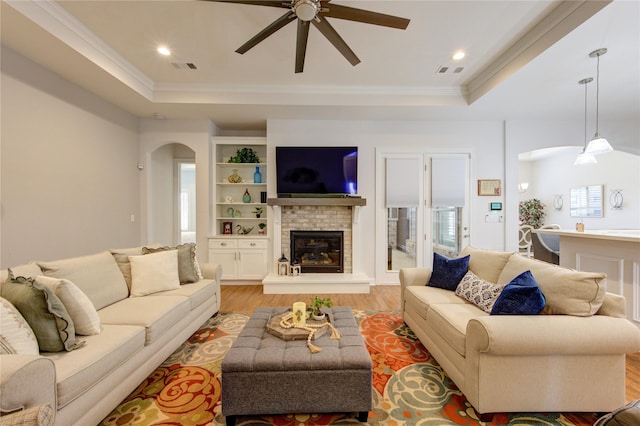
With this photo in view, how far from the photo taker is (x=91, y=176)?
3.59 m

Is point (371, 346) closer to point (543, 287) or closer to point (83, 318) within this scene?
point (543, 287)

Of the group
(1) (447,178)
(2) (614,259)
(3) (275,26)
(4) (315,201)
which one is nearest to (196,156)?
(4) (315,201)

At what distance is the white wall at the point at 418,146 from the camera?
448cm

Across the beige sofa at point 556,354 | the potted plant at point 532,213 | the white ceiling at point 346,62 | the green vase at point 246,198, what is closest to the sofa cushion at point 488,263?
the beige sofa at point 556,354

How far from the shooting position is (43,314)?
1.52m

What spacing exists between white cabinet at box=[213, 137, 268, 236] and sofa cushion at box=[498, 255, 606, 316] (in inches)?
152

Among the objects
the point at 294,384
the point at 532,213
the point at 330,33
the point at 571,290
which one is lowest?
the point at 294,384

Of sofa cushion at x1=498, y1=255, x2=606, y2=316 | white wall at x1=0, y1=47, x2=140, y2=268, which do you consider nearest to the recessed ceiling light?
white wall at x1=0, y1=47, x2=140, y2=268

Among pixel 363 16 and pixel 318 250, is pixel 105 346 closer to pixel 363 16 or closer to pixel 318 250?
pixel 363 16

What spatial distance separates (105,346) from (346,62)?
3.44 meters

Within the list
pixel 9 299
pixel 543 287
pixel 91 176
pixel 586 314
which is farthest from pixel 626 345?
pixel 91 176

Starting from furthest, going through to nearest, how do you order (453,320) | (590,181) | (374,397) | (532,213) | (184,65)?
(532,213)
(590,181)
(184,65)
(453,320)
(374,397)

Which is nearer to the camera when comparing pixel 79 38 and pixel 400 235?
pixel 79 38

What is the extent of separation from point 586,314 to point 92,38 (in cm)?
475
